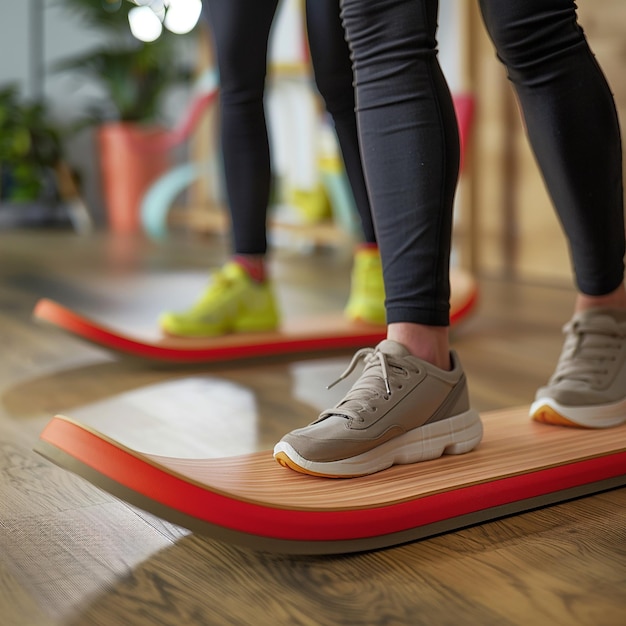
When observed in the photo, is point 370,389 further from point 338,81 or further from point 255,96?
point 255,96

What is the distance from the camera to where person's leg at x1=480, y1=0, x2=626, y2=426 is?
1.01m

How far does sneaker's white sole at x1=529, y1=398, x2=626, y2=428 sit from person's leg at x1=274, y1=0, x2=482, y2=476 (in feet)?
0.59

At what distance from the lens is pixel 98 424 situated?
1289 millimetres

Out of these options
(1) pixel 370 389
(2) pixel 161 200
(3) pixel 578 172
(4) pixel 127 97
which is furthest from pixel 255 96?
(4) pixel 127 97

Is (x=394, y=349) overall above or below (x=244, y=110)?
below

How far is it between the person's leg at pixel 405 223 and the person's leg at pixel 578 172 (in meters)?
0.11

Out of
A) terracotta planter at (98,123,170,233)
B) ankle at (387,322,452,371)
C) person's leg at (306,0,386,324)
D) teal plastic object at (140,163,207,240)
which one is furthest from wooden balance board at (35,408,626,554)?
terracotta planter at (98,123,170,233)

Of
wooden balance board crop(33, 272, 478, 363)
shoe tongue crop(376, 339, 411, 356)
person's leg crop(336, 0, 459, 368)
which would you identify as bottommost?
wooden balance board crop(33, 272, 478, 363)

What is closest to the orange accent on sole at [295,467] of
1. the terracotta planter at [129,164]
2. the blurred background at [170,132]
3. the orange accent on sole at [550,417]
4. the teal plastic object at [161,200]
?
the orange accent on sole at [550,417]

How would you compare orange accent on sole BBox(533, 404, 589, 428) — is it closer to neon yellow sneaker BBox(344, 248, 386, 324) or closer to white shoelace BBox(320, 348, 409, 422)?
white shoelace BBox(320, 348, 409, 422)

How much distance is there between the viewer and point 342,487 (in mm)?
899

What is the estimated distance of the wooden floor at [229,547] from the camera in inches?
28.7

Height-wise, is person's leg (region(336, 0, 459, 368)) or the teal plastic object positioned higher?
person's leg (region(336, 0, 459, 368))

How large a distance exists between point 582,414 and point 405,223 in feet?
1.08
